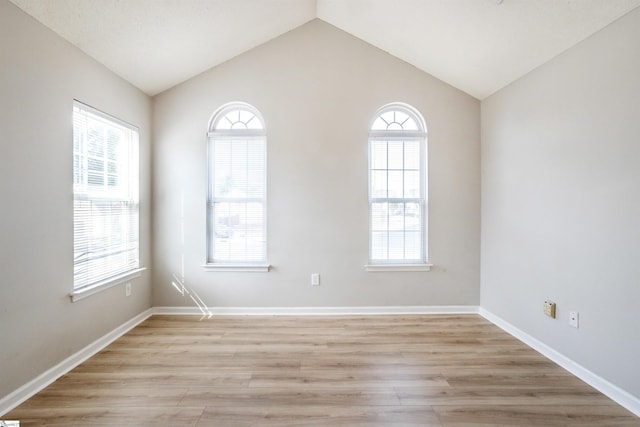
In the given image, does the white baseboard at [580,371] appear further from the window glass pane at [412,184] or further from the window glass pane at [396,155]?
the window glass pane at [396,155]

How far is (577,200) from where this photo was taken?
226cm

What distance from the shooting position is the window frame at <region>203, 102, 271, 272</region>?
3426 mm

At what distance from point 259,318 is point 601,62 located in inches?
143

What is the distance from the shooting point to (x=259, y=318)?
3.35 meters

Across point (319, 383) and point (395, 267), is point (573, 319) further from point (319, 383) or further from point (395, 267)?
point (319, 383)

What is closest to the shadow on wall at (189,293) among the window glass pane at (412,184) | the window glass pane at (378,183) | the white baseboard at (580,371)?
the window glass pane at (378,183)

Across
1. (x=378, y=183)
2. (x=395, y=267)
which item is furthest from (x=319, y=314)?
(x=378, y=183)

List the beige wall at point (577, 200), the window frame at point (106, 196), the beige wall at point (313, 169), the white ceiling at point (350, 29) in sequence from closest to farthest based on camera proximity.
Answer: the beige wall at point (577, 200)
the white ceiling at point (350, 29)
the window frame at point (106, 196)
the beige wall at point (313, 169)

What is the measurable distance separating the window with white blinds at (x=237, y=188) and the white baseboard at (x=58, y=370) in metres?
1.05

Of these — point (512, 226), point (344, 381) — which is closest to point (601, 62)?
point (512, 226)

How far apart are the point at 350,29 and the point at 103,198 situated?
9.97ft

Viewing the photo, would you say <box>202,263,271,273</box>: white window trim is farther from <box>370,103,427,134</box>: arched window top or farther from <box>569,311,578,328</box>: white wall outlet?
<box>569,311,578,328</box>: white wall outlet

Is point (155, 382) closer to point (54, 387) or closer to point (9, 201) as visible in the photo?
point (54, 387)

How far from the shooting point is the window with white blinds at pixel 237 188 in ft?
11.4
